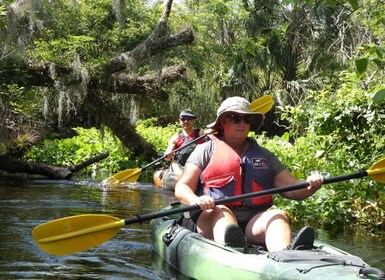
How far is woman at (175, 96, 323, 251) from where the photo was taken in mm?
4566

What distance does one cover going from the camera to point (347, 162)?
765cm

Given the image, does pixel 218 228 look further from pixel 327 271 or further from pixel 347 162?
pixel 347 162

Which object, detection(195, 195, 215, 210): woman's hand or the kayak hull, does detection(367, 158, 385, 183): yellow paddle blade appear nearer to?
detection(195, 195, 215, 210): woman's hand

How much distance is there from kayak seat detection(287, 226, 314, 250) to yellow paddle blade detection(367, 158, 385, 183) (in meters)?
1.04

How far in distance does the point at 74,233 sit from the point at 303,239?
1.66m

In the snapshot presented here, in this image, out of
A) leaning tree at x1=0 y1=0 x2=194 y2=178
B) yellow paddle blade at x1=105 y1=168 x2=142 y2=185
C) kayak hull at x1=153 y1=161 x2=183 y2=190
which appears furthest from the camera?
leaning tree at x1=0 y1=0 x2=194 y2=178

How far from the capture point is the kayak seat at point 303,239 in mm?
4059

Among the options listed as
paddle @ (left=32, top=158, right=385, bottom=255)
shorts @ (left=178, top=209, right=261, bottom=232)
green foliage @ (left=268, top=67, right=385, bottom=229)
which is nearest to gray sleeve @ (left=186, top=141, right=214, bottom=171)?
shorts @ (left=178, top=209, right=261, bottom=232)

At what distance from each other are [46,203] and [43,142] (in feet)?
23.8

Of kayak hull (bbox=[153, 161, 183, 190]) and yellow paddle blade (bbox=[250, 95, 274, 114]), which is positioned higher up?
yellow paddle blade (bbox=[250, 95, 274, 114])

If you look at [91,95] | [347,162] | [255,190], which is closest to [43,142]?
[91,95]

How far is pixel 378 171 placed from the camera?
489cm

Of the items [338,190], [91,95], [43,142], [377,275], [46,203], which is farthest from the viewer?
[43,142]

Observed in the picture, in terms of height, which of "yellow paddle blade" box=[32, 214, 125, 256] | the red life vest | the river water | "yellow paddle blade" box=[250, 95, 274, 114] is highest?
"yellow paddle blade" box=[250, 95, 274, 114]
